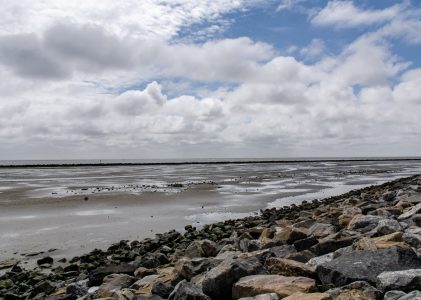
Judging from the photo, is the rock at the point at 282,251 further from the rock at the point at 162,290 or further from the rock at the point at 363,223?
the rock at the point at 363,223

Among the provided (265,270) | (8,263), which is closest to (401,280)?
(265,270)

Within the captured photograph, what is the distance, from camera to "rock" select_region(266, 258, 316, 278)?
552 centimetres

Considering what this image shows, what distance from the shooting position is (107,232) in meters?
14.7

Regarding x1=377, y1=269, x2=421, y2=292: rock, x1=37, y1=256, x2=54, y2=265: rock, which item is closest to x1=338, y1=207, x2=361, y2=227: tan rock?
x1=377, y1=269, x2=421, y2=292: rock

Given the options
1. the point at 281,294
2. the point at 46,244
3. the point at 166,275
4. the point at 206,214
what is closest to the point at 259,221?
the point at 206,214

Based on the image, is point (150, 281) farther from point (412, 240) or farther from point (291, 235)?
point (412, 240)

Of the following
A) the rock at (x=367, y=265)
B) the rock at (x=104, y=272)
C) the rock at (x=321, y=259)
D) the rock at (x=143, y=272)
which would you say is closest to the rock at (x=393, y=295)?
the rock at (x=367, y=265)

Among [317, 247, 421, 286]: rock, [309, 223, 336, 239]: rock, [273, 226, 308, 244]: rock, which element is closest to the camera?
[317, 247, 421, 286]: rock

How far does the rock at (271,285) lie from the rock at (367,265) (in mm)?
284

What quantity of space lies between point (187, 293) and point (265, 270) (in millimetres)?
1199

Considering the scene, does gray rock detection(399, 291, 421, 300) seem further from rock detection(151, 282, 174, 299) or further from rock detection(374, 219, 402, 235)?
rock detection(374, 219, 402, 235)

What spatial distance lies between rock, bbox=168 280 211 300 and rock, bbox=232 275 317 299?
16.4 inches

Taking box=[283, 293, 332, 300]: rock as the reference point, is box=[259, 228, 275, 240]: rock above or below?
below

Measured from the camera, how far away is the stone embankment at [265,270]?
484cm
